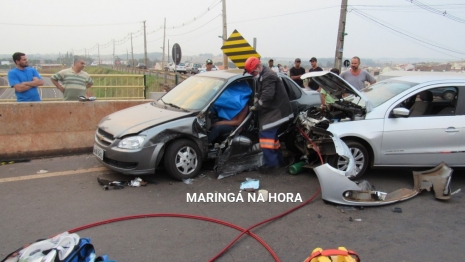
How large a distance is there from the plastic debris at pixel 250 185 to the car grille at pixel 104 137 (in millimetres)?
1937

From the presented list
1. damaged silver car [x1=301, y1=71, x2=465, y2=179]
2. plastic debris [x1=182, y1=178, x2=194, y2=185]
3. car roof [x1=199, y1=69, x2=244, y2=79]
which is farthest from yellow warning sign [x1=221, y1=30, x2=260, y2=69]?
plastic debris [x1=182, y1=178, x2=194, y2=185]

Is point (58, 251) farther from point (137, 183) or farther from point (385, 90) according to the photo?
point (385, 90)

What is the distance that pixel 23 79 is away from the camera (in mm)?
6344

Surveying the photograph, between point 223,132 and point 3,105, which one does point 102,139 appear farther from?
point 3,105

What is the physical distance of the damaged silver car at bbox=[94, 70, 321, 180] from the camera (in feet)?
15.6

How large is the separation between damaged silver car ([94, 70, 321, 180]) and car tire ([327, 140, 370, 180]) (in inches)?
46.4

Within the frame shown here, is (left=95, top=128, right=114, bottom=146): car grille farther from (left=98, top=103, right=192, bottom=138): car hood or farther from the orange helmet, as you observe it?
the orange helmet

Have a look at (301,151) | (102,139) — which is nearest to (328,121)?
(301,151)

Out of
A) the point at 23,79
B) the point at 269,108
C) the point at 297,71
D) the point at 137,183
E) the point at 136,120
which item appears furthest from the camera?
the point at 297,71

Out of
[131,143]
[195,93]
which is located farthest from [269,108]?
[131,143]

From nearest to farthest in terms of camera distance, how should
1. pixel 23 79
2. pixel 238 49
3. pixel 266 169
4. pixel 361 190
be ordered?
pixel 361 190 < pixel 266 169 < pixel 23 79 < pixel 238 49

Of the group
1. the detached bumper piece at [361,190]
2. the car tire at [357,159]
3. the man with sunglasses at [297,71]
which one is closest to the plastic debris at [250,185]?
the detached bumper piece at [361,190]

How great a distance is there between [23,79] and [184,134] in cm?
355

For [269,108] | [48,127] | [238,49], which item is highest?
[238,49]
